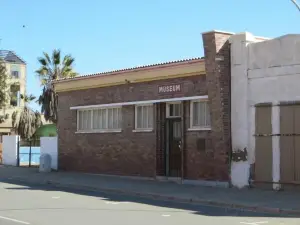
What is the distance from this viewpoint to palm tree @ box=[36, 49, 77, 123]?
43.8 meters

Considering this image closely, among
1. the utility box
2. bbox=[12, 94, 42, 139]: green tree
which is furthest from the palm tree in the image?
the utility box

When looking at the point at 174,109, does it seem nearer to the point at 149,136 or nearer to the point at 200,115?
the point at 200,115

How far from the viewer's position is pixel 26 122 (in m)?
51.8

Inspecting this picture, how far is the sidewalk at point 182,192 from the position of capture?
14.0 metres

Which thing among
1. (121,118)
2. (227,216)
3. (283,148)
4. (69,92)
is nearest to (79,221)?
(227,216)

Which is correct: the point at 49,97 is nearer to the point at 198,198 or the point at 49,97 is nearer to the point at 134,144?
the point at 134,144

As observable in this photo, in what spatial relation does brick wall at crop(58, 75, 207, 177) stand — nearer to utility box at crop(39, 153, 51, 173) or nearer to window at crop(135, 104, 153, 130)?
window at crop(135, 104, 153, 130)

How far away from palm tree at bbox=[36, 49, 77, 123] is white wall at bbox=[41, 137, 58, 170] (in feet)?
51.8

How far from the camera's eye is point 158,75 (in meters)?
20.7

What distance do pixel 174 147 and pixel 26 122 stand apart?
33846 millimetres

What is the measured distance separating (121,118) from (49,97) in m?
22.3

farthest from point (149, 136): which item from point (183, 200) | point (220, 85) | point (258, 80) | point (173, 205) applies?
point (173, 205)

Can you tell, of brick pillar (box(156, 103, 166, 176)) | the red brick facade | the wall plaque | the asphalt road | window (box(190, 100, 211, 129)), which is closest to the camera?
the asphalt road

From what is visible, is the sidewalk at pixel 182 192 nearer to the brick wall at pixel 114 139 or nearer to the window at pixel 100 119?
the brick wall at pixel 114 139
